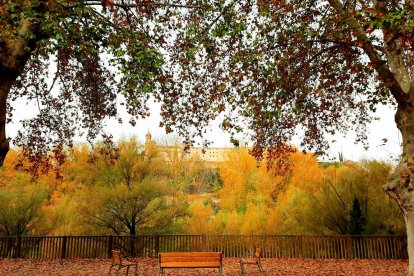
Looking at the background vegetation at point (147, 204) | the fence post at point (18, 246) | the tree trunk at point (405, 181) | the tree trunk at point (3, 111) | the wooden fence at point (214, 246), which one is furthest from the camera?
the background vegetation at point (147, 204)

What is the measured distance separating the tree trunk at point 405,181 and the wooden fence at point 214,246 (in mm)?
8563

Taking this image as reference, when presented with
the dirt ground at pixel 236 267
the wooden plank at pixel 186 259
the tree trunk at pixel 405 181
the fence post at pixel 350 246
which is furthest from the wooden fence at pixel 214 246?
the tree trunk at pixel 405 181

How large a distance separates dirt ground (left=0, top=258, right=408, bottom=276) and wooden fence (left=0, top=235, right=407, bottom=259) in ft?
2.96

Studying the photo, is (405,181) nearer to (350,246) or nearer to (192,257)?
(192,257)

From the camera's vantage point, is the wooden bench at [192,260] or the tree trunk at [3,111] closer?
the tree trunk at [3,111]

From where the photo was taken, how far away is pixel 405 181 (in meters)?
7.16

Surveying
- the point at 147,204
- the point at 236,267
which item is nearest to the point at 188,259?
the point at 236,267

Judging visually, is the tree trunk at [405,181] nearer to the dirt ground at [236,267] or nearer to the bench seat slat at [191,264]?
the dirt ground at [236,267]

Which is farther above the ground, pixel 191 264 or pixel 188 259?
pixel 188 259

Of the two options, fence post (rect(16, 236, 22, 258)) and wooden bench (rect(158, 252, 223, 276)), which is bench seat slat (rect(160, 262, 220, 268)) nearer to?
wooden bench (rect(158, 252, 223, 276))

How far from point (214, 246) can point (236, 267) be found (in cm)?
394

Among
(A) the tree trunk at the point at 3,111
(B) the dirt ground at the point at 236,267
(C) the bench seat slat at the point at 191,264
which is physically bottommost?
(B) the dirt ground at the point at 236,267

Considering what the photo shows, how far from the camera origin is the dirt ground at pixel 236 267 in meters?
11.6

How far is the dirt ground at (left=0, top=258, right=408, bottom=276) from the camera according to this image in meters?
11.6
